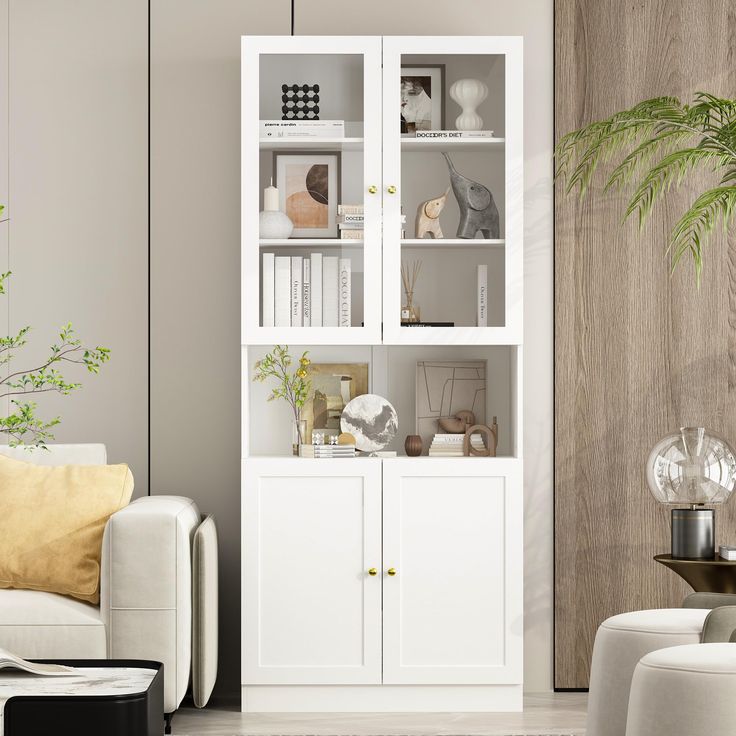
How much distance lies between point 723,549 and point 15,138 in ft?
9.52

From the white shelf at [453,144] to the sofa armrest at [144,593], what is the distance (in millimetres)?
1490

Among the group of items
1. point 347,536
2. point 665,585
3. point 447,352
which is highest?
point 447,352

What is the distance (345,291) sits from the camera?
306 centimetres

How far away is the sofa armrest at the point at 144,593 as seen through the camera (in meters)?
2.58

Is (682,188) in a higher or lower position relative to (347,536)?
higher

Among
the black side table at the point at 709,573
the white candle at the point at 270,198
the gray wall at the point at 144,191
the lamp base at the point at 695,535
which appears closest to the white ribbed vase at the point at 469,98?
the gray wall at the point at 144,191

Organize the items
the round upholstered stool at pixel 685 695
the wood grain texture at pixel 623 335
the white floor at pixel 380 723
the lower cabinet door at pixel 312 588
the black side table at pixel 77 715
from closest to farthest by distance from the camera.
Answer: the round upholstered stool at pixel 685 695, the black side table at pixel 77 715, the white floor at pixel 380 723, the lower cabinet door at pixel 312 588, the wood grain texture at pixel 623 335

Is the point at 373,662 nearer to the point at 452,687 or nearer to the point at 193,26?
the point at 452,687

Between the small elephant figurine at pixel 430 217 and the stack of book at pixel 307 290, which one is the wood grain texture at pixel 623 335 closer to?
the small elephant figurine at pixel 430 217

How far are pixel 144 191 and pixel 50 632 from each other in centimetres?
164

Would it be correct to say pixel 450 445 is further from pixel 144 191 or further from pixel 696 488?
pixel 144 191

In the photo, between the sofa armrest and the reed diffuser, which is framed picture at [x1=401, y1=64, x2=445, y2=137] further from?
the sofa armrest

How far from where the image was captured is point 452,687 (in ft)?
9.84

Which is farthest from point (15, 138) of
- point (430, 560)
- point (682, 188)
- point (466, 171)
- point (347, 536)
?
point (682, 188)
